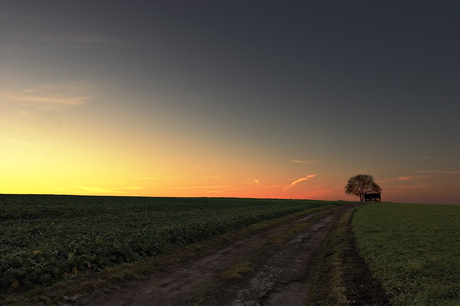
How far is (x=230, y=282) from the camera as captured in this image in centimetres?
1099

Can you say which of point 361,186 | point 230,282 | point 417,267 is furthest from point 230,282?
point 361,186

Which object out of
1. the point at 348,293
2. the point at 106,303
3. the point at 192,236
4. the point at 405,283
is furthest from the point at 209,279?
the point at 192,236

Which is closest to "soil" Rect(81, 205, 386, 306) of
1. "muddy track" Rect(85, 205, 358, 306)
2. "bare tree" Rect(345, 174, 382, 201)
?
"muddy track" Rect(85, 205, 358, 306)

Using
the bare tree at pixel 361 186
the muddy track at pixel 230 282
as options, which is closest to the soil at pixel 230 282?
the muddy track at pixel 230 282

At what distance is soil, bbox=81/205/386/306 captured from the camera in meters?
9.30

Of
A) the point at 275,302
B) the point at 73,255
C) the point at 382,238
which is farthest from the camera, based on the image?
the point at 382,238

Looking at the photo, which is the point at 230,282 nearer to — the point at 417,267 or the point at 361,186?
the point at 417,267

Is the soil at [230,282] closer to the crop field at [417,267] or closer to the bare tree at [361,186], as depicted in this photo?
the crop field at [417,267]

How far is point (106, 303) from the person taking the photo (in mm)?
9242

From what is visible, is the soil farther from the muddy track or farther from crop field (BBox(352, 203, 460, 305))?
crop field (BBox(352, 203, 460, 305))

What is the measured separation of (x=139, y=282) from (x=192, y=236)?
372 inches

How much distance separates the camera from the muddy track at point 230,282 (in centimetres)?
930

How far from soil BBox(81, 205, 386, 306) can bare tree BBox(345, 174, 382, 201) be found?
140m

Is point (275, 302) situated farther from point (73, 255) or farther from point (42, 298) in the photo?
point (73, 255)
